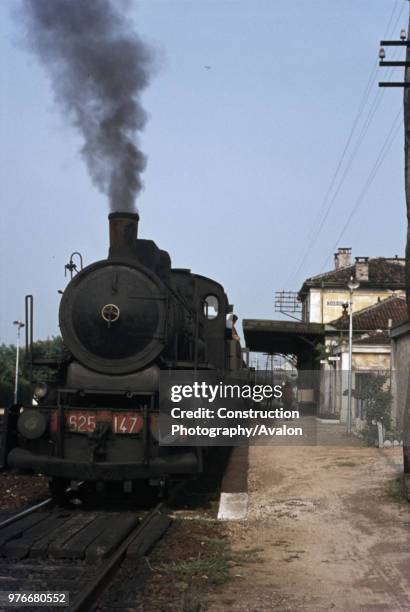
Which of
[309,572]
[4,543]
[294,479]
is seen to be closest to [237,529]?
[309,572]

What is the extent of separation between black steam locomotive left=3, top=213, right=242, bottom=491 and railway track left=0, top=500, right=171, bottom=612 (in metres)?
0.57

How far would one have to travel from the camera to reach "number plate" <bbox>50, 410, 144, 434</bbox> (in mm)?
8391

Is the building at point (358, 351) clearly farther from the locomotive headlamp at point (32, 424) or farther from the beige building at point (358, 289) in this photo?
the locomotive headlamp at point (32, 424)

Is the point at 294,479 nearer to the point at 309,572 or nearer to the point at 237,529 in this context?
the point at 237,529

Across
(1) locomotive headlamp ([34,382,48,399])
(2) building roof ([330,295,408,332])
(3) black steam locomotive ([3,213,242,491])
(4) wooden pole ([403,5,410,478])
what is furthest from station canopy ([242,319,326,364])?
(1) locomotive headlamp ([34,382,48,399])

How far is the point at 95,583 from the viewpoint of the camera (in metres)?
5.28

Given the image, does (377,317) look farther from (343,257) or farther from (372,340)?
(343,257)

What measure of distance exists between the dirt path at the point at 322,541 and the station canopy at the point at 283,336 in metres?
13.3

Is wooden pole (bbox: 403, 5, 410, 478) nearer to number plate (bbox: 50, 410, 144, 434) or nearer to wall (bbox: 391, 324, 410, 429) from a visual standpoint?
number plate (bbox: 50, 410, 144, 434)

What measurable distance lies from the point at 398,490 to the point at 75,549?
4.98 meters

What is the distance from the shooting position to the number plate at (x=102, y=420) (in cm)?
839

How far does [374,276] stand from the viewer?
50375 millimetres

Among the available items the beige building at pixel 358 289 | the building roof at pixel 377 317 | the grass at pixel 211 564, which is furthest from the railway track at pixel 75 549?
the beige building at pixel 358 289

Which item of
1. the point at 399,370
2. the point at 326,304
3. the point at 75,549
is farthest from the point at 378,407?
the point at 326,304
